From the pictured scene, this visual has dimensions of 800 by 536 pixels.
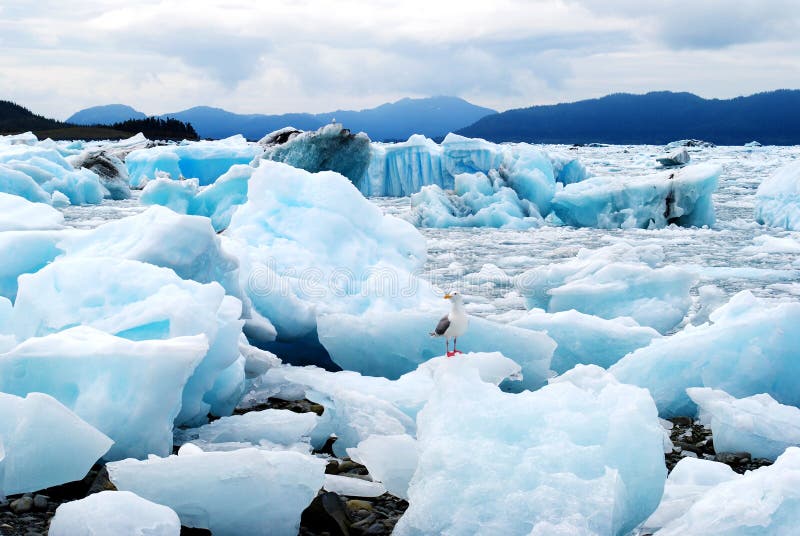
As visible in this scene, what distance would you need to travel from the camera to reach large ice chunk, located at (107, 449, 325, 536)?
2.56 metres

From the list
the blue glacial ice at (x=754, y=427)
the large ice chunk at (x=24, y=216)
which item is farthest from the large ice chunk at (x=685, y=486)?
the large ice chunk at (x=24, y=216)

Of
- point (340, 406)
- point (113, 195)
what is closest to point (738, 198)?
point (113, 195)

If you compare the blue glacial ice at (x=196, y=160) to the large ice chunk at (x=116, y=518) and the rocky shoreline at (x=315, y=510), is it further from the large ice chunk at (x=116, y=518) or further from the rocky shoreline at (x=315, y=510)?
the large ice chunk at (x=116, y=518)

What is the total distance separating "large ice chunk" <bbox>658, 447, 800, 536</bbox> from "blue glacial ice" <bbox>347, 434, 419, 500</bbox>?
Answer: 0.85 meters

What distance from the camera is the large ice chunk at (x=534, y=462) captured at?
236 centimetres

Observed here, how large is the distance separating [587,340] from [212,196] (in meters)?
9.72

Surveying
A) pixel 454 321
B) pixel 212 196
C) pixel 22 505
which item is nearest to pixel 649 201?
pixel 212 196

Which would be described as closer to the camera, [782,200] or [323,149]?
[782,200]

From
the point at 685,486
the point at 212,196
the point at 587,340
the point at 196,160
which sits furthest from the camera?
the point at 196,160

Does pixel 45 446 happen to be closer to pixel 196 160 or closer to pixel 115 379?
pixel 115 379

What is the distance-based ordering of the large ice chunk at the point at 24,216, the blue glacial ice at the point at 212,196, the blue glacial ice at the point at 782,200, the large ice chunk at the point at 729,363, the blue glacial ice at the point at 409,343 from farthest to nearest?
1. the blue glacial ice at the point at 782,200
2. the blue glacial ice at the point at 212,196
3. the large ice chunk at the point at 24,216
4. the blue glacial ice at the point at 409,343
5. the large ice chunk at the point at 729,363

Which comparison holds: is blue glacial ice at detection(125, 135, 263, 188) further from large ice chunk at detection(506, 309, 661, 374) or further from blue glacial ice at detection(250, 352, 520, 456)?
blue glacial ice at detection(250, 352, 520, 456)

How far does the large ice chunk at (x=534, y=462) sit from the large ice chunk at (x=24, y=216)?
4.90 metres

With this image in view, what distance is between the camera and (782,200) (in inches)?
541
